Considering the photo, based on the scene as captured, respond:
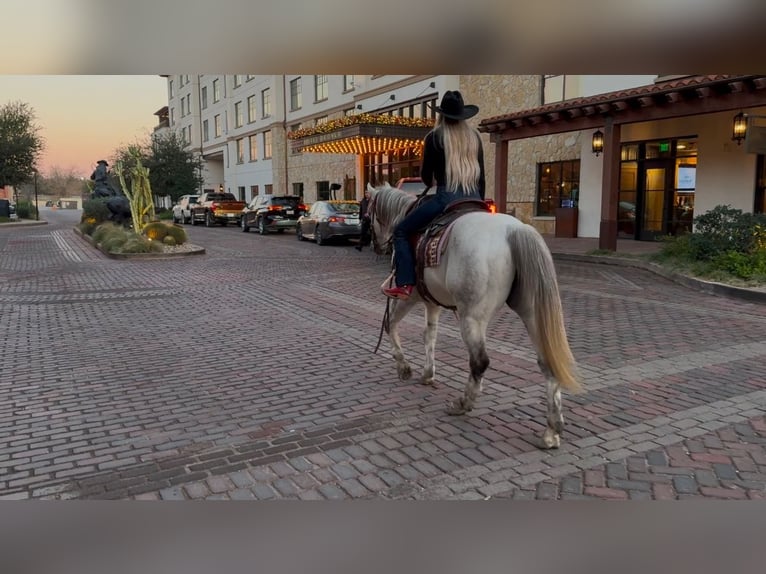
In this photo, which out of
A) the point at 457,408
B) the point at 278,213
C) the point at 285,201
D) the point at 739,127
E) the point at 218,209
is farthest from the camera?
the point at 218,209

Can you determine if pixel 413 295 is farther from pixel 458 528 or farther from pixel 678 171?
pixel 678 171

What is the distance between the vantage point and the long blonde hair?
186 inches

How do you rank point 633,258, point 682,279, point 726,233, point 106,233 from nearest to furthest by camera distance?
point 682,279
point 726,233
point 633,258
point 106,233

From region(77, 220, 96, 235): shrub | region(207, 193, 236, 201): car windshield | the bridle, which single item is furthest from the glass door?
region(207, 193, 236, 201): car windshield

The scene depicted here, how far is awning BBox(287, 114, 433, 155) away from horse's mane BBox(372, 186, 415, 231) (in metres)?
17.3

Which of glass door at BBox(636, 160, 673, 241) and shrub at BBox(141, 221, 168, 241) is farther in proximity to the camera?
shrub at BBox(141, 221, 168, 241)

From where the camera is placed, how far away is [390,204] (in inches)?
218

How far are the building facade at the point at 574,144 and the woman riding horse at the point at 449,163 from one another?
8894 mm

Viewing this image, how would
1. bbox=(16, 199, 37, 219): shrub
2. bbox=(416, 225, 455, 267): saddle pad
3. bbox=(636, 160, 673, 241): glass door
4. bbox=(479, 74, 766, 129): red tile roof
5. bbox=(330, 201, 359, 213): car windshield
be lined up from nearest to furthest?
bbox=(416, 225, 455, 267): saddle pad
bbox=(479, 74, 766, 129): red tile roof
bbox=(636, 160, 673, 241): glass door
bbox=(330, 201, 359, 213): car windshield
bbox=(16, 199, 37, 219): shrub

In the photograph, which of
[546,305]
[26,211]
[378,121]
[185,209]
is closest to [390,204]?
[546,305]

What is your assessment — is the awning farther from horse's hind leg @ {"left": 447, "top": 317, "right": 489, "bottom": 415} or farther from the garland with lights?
horse's hind leg @ {"left": 447, "top": 317, "right": 489, "bottom": 415}

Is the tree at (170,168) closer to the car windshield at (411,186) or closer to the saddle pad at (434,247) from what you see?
the car windshield at (411,186)

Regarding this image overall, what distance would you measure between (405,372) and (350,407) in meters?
0.86

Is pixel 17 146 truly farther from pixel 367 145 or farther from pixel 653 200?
pixel 653 200
